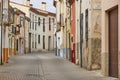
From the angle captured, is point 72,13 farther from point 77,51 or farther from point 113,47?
point 113,47

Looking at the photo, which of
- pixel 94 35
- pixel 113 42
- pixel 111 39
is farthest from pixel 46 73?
pixel 113 42

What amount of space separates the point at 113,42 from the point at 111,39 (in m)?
0.46

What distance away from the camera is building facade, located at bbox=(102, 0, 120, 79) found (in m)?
19.4

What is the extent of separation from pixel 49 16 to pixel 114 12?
62686 mm

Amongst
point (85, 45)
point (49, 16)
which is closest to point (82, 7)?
point (85, 45)

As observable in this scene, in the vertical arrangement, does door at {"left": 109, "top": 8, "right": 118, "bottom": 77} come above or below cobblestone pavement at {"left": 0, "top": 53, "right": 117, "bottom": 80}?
above

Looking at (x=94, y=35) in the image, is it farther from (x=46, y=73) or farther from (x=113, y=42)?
(x=113, y=42)

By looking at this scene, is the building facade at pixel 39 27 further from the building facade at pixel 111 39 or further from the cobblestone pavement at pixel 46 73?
the building facade at pixel 111 39

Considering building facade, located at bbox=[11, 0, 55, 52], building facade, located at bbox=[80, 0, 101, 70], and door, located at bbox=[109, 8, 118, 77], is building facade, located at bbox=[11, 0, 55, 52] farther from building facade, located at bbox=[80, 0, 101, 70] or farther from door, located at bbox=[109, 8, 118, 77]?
door, located at bbox=[109, 8, 118, 77]

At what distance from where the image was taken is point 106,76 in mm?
20969

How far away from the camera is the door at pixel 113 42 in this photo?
19.6 metres

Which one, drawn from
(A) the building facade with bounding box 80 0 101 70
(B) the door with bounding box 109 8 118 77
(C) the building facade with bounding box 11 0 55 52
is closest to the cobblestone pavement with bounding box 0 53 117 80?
(B) the door with bounding box 109 8 118 77

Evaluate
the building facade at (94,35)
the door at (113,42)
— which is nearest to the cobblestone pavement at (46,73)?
the door at (113,42)

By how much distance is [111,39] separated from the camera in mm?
20469
